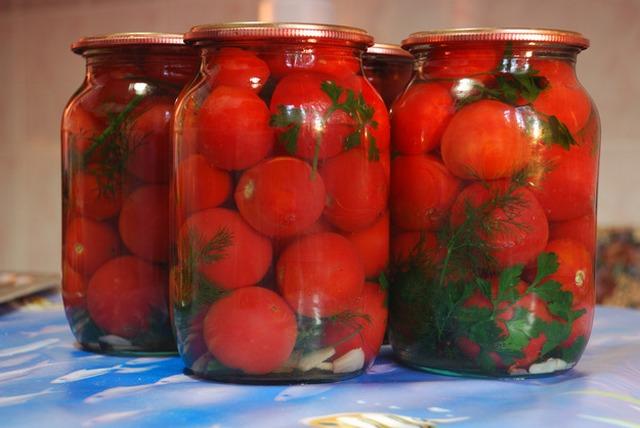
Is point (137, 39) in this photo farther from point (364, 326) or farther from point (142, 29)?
point (142, 29)

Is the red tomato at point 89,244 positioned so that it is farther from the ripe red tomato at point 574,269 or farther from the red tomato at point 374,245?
the ripe red tomato at point 574,269

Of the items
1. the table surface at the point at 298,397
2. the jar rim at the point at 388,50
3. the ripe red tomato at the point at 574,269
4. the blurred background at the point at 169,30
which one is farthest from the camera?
the blurred background at the point at 169,30

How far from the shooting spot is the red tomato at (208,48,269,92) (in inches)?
24.8

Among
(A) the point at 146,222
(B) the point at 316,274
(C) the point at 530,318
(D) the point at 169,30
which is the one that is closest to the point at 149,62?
(A) the point at 146,222

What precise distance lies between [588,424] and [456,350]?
14 cm

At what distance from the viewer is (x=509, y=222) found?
646mm

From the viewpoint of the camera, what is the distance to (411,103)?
0.69 meters

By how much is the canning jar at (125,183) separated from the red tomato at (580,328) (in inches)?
12.2

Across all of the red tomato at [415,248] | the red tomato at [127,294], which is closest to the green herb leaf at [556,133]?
the red tomato at [415,248]

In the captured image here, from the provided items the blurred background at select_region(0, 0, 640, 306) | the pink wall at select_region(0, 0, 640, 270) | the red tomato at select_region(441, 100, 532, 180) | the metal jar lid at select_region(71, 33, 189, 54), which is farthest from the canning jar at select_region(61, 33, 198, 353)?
the pink wall at select_region(0, 0, 640, 270)

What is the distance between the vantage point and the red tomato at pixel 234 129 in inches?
Answer: 24.1

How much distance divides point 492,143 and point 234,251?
194mm

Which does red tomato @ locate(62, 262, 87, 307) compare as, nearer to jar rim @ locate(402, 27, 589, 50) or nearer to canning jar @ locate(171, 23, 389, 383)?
canning jar @ locate(171, 23, 389, 383)

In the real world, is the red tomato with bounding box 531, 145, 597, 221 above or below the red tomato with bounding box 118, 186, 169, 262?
above
